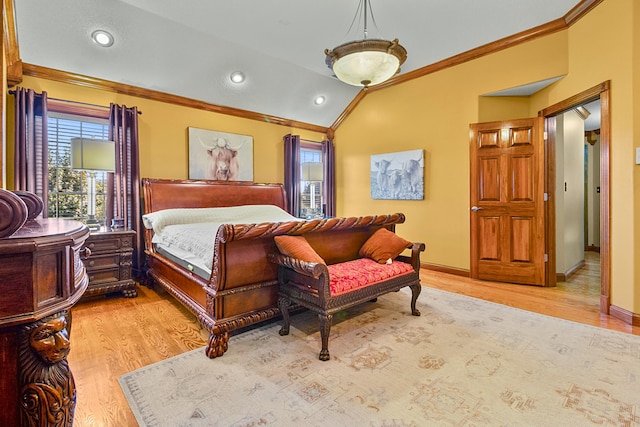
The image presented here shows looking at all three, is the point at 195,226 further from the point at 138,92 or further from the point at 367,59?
the point at 367,59

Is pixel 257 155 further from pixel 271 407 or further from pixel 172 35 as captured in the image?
pixel 271 407

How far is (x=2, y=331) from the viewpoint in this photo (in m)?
0.88

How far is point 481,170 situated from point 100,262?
4981 millimetres

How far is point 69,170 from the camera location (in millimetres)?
3848

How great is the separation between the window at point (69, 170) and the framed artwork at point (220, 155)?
3.70 feet

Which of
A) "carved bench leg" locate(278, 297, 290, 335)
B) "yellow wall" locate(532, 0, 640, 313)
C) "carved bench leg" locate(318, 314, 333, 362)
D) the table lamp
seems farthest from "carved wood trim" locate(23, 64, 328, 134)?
"yellow wall" locate(532, 0, 640, 313)

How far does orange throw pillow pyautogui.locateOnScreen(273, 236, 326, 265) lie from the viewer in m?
2.33

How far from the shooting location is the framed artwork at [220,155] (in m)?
4.68

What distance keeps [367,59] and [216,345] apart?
268 centimetres

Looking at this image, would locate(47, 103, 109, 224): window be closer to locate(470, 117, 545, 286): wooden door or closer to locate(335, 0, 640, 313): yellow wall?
locate(335, 0, 640, 313): yellow wall

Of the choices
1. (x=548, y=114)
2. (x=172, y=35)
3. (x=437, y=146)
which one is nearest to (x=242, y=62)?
(x=172, y=35)

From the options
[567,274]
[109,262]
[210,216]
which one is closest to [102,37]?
[210,216]

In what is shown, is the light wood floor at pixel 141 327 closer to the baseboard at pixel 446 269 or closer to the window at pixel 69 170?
the baseboard at pixel 446 269

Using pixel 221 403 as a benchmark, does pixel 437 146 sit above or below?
above
